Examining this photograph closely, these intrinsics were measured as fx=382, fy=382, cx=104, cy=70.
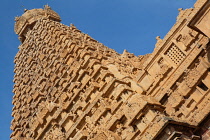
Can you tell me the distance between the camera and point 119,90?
70.2 ft

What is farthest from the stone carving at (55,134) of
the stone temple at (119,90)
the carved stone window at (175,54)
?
the carved stone window at (175,54)

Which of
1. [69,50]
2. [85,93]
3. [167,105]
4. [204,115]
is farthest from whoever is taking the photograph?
[69,50]

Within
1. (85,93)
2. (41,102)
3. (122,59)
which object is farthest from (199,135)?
(41,102)

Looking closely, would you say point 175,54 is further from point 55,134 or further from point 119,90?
point 55,134

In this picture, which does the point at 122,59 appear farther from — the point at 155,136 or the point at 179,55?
the point at 155,136

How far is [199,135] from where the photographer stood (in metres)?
18.2

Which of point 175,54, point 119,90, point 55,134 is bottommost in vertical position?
point 55,134

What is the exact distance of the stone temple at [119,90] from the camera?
60.7 ft

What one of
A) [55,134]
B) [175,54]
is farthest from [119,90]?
[55,134]

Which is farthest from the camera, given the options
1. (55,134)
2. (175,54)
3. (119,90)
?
(55,134)

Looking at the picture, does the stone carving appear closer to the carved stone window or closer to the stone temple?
the stone temple

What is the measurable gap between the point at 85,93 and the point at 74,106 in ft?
3.94

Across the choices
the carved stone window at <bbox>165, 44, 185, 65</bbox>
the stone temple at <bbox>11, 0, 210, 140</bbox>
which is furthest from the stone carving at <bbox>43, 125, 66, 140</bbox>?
the carved stone window at <bbox>165, 44, 185, 65</bbox>

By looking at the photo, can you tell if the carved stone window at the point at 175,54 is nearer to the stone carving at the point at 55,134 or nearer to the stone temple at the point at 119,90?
the stone temple at the point at 119,90
